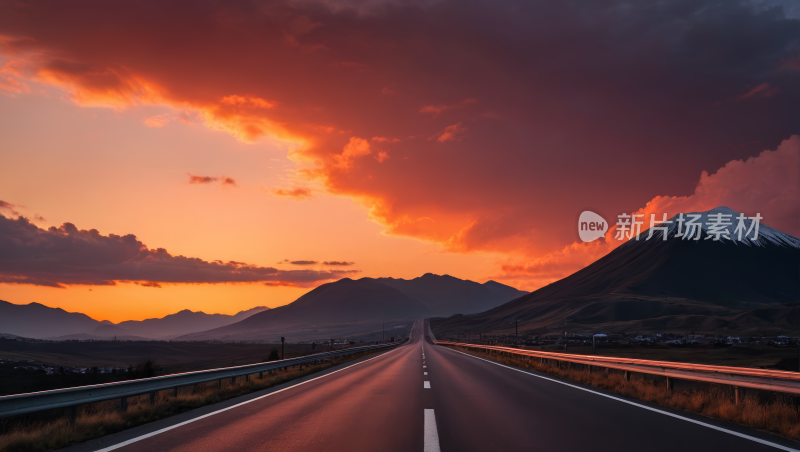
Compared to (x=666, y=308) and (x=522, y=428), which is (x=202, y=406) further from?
(x=666, y=308)

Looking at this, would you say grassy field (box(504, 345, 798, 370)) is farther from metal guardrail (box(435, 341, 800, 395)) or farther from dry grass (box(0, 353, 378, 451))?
dry grass (box(0, 353, 378, 451))

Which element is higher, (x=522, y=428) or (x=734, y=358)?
(x=522, y=428)

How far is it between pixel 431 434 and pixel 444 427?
68 cm

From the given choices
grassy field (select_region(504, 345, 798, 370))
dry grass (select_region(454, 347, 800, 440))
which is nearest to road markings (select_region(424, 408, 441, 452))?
dry grass (select_region(454, 347, 800, 440))

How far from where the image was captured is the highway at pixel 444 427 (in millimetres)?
7211

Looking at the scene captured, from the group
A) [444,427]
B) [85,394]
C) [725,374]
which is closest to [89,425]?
[85,394]

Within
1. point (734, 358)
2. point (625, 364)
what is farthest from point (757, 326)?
point (625, 364)

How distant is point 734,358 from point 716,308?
124 m

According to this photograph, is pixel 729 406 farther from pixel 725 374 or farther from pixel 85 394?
pixel 85 394

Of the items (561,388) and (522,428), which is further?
(561,388)

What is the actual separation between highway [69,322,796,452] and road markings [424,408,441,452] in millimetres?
17

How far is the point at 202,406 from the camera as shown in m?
12.0

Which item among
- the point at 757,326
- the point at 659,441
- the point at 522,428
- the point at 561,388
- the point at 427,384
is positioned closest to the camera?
the point at 659,441

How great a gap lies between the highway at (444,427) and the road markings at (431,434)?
0.06ft
